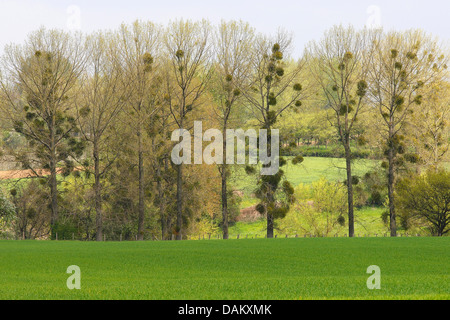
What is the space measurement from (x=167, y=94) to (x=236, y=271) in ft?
94.1

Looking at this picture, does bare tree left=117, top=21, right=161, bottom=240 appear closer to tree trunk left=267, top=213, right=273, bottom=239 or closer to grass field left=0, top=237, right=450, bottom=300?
tree trunk left=267, top=213, right=273, bottom=239

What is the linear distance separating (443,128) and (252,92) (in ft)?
63.1

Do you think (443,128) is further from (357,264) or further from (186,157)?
(357,264)

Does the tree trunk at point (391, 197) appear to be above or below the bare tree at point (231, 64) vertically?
below

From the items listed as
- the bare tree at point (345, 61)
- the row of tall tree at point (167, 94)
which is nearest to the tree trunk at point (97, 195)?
the row of tall tree at point (167, 94)

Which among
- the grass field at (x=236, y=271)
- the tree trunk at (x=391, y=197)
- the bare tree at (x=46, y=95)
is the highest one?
the bare tree at (x=46, y=95)

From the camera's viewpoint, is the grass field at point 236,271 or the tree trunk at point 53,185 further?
the tree trunk at point 53,185

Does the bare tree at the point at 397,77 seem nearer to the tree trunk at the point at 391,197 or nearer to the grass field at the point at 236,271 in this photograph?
the tree trunk at the point at 391,197

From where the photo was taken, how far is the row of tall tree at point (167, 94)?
4678cm

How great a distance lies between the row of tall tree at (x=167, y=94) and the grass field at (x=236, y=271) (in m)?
15.4
